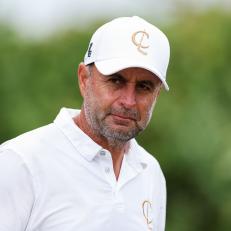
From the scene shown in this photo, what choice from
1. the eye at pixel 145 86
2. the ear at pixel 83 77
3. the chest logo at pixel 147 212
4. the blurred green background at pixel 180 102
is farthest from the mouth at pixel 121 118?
the blurred green background at pixel 180 102

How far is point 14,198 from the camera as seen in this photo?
3.26 metres

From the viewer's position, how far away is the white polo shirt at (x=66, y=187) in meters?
3.27

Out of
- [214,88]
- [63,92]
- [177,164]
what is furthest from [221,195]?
[63,92]

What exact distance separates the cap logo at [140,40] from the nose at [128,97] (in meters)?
0.16

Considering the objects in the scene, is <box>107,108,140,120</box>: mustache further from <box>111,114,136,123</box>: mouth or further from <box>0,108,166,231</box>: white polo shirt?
<box>0,108,166,231</box>: white polo shirt

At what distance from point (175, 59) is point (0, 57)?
5.27 feet

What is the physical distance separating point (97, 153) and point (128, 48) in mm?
424

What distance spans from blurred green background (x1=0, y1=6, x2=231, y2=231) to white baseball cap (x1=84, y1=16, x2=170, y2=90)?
3782 millimetres

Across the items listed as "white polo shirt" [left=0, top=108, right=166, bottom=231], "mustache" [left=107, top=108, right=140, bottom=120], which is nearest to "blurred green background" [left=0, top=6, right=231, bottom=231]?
"white polo shirt" [left=0, top=108, right=166, bottom=231]

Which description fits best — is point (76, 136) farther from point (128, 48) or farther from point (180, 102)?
point (180, 102)

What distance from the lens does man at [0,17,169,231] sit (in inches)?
130

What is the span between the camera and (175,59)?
820 centimetres

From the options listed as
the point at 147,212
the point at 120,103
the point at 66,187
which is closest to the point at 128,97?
the point at 120,103

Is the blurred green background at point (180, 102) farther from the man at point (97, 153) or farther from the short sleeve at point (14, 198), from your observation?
the short sleeve at point (14, 198)
